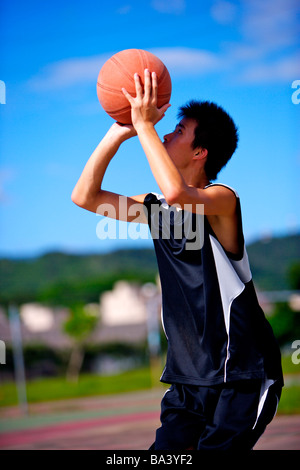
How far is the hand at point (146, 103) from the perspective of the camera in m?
2.74

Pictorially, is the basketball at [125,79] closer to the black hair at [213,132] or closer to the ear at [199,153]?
the black hair at [213,132]

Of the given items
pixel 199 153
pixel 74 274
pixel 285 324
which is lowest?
pixel 285 324

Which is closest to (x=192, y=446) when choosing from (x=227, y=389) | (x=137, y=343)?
(x=227, y=389)

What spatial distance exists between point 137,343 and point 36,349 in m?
7.69

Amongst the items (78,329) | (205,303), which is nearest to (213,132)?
(205,303)

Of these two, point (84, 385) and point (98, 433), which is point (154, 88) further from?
point (84, 385)

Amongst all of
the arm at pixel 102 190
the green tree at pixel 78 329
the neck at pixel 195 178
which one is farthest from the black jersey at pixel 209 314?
the green tree at pixel 78 329

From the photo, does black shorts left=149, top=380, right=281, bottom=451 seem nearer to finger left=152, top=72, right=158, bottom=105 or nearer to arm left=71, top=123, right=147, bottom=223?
arm left=71, top=123, right=147, bottom=223

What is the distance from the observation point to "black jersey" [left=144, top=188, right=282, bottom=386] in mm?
2777

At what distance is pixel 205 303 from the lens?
278 centimetres

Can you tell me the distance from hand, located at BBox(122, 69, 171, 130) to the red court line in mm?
8438

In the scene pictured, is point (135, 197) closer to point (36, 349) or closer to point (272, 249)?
point (36, 349)

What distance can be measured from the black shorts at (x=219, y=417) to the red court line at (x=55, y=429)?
800 cm

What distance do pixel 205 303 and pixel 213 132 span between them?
29.4 inches
